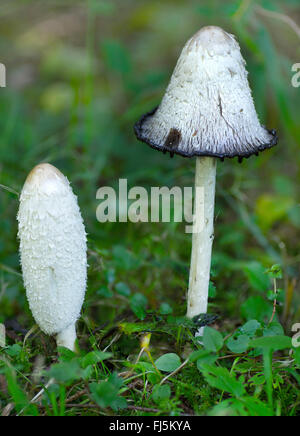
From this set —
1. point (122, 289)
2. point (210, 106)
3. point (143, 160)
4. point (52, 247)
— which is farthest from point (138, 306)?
point (143, 160)

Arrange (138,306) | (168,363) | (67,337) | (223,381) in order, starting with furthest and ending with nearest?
(138,306) → (67,337) → (168,363) → (223,381)

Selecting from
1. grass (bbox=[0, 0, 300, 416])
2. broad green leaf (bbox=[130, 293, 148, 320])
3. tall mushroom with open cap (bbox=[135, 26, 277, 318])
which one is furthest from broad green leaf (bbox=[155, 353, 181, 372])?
tall mushroom with open cap (bbox=[135, 26, 277, 318])

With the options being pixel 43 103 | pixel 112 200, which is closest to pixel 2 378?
pixel 112 200

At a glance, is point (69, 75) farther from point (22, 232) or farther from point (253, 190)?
point (22, 232)

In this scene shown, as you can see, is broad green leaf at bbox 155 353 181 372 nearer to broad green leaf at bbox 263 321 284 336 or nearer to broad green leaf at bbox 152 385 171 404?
broad green leaf at bbox 152 385 171 404

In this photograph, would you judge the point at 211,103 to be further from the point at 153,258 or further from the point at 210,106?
Answer: the point at 153,258

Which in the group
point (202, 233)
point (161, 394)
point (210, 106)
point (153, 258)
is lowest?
point (161, 394)

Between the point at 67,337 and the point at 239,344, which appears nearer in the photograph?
the point at 239,344

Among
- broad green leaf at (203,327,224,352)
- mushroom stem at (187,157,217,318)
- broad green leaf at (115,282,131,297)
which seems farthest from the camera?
broad green leaf at (115,282,131,297)
